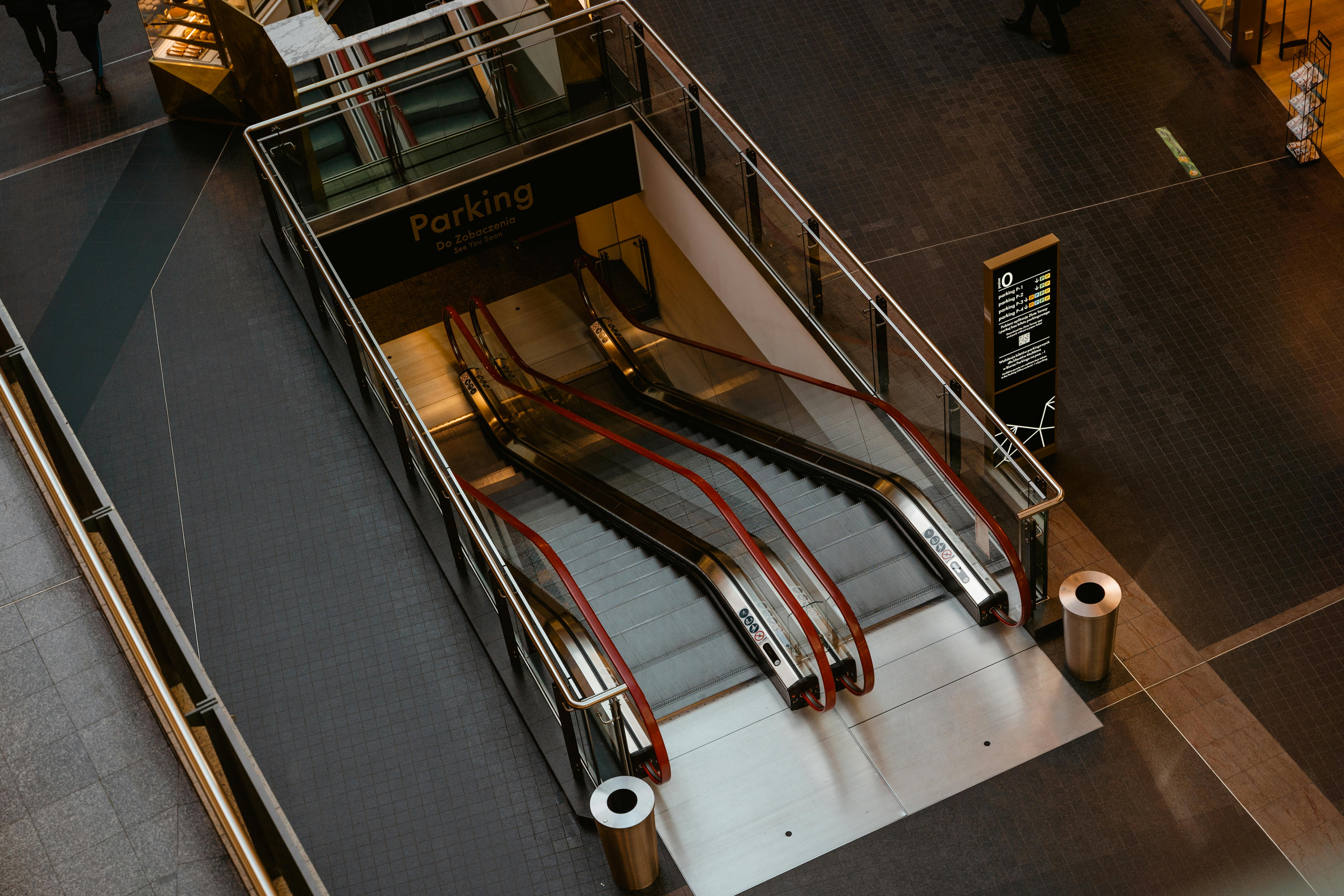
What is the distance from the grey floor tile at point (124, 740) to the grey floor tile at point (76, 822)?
8 cm

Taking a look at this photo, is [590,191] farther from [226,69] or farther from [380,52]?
[226,69]

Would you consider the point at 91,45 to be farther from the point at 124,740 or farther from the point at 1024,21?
the point at 124,740

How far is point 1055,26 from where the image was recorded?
11.3m

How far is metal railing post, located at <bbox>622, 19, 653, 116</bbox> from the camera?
968 cm

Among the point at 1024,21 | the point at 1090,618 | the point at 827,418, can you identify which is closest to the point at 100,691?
the point at 1090,618

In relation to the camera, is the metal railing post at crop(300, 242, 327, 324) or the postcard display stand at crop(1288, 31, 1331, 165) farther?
the postcard display stand at crop(1288, 31, 1331, 165)

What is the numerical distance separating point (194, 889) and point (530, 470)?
6230 millimetres

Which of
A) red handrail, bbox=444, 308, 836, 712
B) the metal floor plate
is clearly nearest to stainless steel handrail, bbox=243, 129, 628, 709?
the metal floor plate

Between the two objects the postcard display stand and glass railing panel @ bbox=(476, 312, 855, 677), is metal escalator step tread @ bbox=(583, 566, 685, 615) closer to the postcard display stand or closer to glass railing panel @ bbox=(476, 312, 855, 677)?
→ glass railing panel @ bbox=(476, 312, 855, 677)

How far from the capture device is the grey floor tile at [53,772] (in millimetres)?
4180

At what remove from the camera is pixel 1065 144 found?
1068 cm

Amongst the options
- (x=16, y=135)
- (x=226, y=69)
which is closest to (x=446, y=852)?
(x=226, y=69)

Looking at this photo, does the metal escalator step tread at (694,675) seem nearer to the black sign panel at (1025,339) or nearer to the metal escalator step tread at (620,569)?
the metal escalator step tread at (620,569)

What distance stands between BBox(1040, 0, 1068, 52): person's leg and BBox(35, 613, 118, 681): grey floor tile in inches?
367
